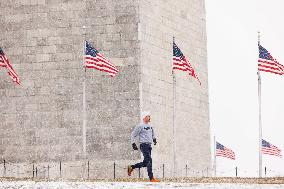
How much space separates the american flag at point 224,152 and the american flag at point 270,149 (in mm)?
4844

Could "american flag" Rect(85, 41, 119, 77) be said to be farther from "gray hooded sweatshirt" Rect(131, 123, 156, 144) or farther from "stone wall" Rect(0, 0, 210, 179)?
"gray hooded sweatshirt" Rect(131, 123, 156, 144)

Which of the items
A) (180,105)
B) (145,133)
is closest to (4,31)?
(180,105)

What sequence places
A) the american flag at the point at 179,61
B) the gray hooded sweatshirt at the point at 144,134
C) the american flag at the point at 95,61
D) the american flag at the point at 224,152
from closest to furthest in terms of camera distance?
the gray hooded sweatshirt at the point at 144,134 → the american flag at the point at 95,61 → the american flag at the point at 179,61 → the american flag at the point at 224,152

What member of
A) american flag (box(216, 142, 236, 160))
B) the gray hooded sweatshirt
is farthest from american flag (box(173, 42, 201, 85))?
american flag (box(216, 142, 236, 160))

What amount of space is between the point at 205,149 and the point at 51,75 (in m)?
10.9

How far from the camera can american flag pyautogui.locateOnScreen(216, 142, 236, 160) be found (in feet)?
161

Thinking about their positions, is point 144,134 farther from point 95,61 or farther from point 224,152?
point 224,152

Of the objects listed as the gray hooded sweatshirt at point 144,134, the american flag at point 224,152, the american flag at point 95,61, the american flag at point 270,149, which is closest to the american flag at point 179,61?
the american flag at point 95,61

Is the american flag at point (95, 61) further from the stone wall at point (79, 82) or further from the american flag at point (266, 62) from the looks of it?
the american flag at point (266, 62)

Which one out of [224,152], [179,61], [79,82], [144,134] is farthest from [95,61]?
[224,152]

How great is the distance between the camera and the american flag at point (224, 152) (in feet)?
161

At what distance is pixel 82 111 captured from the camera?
138 ft

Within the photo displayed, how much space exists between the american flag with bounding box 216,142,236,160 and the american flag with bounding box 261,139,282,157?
4844 mm

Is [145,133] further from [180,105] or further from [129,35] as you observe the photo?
[180,105]
